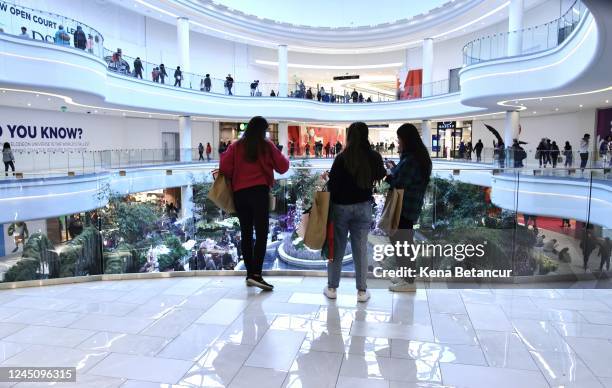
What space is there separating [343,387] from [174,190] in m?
5.13

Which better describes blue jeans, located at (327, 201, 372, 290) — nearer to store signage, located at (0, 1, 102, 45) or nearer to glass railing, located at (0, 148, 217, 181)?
glass railing, located at (0, 148, 217, 181)

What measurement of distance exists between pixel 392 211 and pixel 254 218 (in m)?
1.19

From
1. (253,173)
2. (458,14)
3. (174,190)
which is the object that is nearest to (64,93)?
(174,190)

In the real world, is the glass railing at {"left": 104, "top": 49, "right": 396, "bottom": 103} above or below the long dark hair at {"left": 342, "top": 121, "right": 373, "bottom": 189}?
above

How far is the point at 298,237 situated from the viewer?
4.54 metres

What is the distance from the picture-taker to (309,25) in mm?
31250

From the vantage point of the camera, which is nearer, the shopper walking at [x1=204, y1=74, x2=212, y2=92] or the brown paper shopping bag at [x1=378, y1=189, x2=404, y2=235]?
the brown paper shopping bag at [x1=378, y1=189, x2=404, y2=235]

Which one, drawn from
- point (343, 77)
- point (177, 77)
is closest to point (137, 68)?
point (177, 77)

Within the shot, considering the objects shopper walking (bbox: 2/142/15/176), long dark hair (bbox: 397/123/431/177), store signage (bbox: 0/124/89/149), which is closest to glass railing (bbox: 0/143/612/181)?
shopper walking (bbox: 2/142/15/176)

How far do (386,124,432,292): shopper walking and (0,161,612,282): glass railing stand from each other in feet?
0.50

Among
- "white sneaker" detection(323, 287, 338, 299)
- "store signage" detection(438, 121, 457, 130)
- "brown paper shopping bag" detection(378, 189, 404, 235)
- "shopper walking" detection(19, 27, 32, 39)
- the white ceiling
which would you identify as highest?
the white ceiling

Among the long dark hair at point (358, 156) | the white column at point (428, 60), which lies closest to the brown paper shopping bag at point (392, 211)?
the long dark hair at point (358, 156)

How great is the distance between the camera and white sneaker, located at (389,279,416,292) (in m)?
4.03

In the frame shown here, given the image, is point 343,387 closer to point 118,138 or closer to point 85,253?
point 85,253
